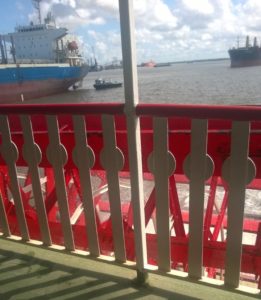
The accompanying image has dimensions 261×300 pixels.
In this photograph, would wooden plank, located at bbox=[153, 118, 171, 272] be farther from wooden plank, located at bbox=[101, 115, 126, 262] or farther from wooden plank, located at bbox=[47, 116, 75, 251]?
wooden plank, located at bbox=[47, 116, 75, 251]

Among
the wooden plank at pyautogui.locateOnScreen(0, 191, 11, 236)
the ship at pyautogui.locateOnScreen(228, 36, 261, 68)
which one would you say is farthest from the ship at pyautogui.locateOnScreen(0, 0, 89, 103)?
the ship at pyautogui.locateOnScreen(228, 36, 261, 68)

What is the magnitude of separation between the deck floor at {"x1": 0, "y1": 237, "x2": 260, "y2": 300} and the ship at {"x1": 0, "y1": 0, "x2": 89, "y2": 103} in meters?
30.9

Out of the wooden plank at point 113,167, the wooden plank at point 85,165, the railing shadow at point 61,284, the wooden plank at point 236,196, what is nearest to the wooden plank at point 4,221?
the railing shadow at point 61,284

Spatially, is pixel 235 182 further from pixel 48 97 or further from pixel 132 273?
pixel 48 97

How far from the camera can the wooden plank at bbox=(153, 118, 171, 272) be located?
1788 millimetres

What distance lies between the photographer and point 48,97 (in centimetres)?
3922

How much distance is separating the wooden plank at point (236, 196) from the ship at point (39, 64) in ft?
104

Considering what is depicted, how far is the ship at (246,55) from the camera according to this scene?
7769 centimetres

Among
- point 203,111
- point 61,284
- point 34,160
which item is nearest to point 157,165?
point 203,111

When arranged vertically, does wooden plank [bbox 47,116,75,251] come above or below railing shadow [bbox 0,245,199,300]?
above

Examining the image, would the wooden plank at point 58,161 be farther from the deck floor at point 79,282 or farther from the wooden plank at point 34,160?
the deck floor at point 79,282

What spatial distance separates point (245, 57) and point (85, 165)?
84220 mm

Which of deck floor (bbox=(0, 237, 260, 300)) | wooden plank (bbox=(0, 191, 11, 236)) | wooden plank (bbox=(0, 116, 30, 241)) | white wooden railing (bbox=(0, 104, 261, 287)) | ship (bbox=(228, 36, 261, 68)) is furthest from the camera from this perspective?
ship (bbox=(228, 36, 261, 68))

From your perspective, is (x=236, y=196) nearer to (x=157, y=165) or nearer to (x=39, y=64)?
(x=157, y=165)
